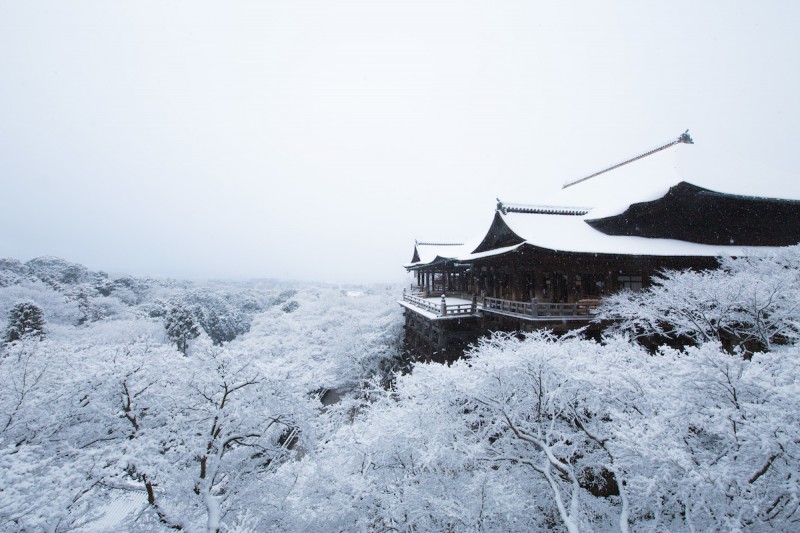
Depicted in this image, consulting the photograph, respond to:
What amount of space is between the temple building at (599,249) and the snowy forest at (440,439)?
13.9ft

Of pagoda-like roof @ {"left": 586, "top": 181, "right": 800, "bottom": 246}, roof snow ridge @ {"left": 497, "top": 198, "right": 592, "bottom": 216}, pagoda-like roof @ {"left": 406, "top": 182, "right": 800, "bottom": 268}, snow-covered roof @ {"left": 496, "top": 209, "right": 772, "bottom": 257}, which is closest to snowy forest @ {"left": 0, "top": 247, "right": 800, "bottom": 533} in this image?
snow-covered roof @ {"left": 496, "top": 209, "right": 772, "bottom": 257}

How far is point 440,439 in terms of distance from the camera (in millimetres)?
6977

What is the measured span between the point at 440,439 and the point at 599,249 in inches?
432

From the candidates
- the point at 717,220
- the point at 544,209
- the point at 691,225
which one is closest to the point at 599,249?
the point at 691,225

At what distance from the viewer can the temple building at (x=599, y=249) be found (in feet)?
43.8

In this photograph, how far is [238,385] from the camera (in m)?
7.42

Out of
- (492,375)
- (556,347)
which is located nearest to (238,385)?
(492,375)

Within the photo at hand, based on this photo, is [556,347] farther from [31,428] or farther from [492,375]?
[31,428]

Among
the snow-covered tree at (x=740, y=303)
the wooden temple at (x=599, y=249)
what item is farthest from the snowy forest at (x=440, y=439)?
the wooden temple at (x=599, y=249)

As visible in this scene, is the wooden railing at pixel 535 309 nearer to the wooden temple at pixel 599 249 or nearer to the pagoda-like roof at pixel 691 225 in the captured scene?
the wooden temple at pixel 599 249

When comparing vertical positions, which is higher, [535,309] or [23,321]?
[535,309]

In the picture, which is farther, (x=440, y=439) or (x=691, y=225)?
(x=691, y=225)

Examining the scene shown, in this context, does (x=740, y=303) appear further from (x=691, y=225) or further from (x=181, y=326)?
(x=181, y=326)

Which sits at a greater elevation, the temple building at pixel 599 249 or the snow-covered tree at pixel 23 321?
the temple building at pixel 599 249
